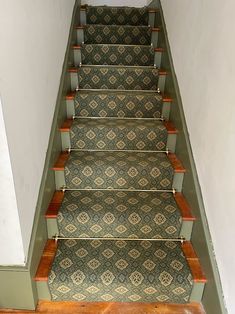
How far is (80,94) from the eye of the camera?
222 cm

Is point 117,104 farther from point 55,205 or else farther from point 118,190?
point 55,205

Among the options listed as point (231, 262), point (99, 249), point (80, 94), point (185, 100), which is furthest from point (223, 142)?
point (80, 94)

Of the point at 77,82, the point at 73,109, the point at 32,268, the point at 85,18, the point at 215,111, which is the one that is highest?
the point at 85,18

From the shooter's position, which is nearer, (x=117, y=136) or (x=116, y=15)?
(x=117, y=136)

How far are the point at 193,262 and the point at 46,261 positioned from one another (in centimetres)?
82

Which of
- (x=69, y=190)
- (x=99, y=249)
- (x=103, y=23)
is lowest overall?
(x=99, y=249)

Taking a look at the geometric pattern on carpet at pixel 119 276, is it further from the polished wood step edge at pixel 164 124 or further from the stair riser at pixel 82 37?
the stair riser at pixel 82 37

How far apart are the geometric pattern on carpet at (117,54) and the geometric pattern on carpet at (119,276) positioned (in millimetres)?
1794

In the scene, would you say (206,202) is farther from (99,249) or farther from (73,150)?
(73,150)

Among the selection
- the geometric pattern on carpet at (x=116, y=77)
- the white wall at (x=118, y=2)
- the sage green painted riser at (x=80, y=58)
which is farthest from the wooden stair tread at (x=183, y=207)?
the white wall at (x=118, y=2)

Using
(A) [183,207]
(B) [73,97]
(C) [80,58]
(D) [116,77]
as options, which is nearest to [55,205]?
(A) [183,207]

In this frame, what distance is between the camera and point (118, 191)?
185 cm

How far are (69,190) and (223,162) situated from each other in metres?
1.04

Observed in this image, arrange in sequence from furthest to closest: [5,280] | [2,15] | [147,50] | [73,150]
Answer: [147,50] → [73,150] → [5,280] → [2,15]
